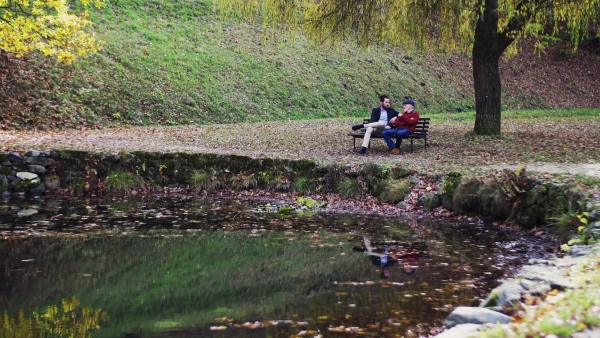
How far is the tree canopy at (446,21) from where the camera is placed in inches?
571

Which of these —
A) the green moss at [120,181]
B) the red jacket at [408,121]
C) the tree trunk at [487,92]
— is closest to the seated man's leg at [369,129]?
the red jacket at [408,121]

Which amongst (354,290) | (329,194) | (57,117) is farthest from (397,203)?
(57,117)

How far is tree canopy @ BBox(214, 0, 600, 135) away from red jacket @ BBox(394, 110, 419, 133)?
2.37 meters

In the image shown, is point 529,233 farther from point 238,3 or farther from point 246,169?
point 238,3

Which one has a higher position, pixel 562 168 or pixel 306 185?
pixel 562 168

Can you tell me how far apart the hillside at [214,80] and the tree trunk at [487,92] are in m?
6.00

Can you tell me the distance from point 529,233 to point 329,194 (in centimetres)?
406

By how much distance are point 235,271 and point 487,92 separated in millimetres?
10455

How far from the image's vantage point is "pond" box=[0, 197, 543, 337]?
5348 millimetres

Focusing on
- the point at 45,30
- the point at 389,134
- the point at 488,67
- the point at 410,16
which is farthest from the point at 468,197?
the point at 45,30

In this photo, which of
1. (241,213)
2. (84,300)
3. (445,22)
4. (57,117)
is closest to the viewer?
(84,300)

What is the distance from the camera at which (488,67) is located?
15.5 meters

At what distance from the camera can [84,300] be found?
6004 mm

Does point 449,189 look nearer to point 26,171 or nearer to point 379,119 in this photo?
point 379,119
